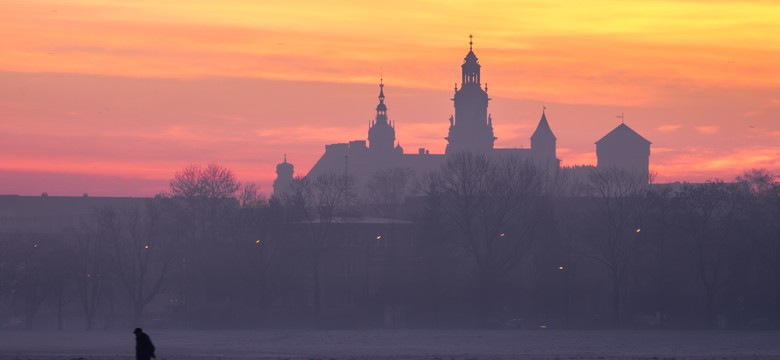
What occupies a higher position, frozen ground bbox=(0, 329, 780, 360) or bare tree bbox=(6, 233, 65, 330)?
bare tree bbox=(6, 233, 65, 330)

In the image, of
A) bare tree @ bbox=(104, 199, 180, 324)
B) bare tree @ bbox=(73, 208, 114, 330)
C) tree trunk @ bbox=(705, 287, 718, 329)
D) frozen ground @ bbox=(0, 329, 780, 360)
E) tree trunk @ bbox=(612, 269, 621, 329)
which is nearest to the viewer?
frozen ground @ bbox=(0, 329, 780, 360)

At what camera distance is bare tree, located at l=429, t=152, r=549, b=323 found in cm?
12975

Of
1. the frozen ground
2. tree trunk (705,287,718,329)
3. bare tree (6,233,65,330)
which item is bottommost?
the frozen ground

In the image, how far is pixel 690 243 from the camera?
133 meters

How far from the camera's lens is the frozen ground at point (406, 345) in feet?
267

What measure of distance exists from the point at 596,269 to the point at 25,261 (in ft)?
174

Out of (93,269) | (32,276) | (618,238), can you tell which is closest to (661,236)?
(618,238)

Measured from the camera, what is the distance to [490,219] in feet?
441

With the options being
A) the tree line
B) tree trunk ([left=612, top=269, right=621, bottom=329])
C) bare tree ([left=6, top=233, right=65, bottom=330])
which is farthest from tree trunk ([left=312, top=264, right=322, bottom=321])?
bare tree ([left=6, top=233, right=65, bottom=330])

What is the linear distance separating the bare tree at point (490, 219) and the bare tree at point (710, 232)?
12.6 metres

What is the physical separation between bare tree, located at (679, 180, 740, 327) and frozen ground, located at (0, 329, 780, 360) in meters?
15.9

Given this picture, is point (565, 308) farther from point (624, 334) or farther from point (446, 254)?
point (624, 334)

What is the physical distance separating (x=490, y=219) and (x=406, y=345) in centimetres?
4211

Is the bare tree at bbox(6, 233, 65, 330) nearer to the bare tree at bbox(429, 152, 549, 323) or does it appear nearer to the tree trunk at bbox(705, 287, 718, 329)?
the bare tree at bbox(429, 152, 549, 323)
